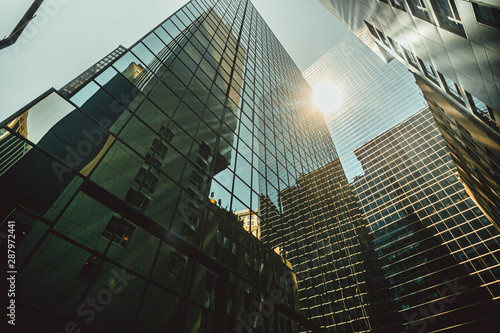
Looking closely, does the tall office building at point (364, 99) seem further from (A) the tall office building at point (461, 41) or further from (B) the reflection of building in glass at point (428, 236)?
(A) the tall office building at point (461, 41)

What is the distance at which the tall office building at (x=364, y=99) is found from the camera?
252ft

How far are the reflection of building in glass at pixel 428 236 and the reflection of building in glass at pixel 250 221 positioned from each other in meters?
47.4

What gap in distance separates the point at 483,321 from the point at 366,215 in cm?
2960

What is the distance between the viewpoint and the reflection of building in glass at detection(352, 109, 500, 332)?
41.0 m

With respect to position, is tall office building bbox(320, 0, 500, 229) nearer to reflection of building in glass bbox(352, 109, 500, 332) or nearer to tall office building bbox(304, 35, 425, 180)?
reflection of building in glass bbox(352, 109, 500, 332)

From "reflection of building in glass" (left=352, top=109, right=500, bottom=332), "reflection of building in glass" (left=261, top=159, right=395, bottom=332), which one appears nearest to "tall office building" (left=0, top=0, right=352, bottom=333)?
"reflection of building in glass" (left=261, top=159, right=395, bottom=332)

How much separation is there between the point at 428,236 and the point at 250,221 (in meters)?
54.5

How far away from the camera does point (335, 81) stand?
11169 cm

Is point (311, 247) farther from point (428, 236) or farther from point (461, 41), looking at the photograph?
point (428, 236)

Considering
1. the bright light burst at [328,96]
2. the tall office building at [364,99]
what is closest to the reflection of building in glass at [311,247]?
the tall office building at [364,99]

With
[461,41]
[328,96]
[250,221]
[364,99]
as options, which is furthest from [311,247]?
[328,96]

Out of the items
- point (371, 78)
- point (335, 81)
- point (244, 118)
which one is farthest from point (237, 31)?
point (335, 81)

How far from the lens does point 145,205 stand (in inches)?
344

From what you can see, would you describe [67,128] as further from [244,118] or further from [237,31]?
[237,31]
